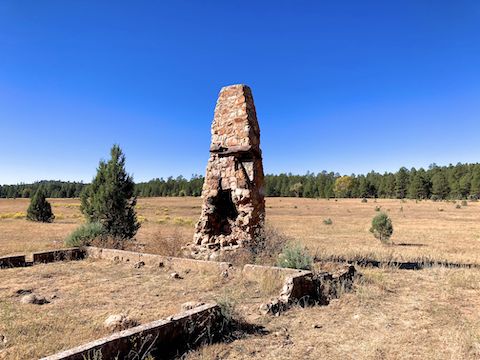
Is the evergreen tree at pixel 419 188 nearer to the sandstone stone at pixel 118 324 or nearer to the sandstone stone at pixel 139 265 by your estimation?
the sandstone stone at pixel 139 265

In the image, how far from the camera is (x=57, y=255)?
42.6 feet

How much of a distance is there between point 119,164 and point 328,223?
1871 cm

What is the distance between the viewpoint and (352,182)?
103 meters

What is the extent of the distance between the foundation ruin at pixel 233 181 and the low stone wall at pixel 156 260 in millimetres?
1197

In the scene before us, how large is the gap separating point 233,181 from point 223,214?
4.52 feet

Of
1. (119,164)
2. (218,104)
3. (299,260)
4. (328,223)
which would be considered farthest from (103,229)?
(328,223)

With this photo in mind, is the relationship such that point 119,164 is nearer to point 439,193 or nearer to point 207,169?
point 207,169

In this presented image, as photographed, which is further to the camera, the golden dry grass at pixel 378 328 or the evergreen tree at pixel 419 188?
the evergreen tree at pixel 419 188

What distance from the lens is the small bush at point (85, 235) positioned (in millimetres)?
15328

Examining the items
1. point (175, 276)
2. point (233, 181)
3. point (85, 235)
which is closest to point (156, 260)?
point (175, 276)

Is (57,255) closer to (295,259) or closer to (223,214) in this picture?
(223,214)

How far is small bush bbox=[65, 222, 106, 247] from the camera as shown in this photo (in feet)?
50.3

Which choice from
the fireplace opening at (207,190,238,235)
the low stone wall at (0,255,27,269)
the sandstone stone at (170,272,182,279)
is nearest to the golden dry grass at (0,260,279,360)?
the sandstone stone at (170,272,182,279)

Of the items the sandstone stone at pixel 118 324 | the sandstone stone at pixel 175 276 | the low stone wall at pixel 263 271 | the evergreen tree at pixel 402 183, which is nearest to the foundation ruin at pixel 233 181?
the sandstone stone at pixel 175 276
